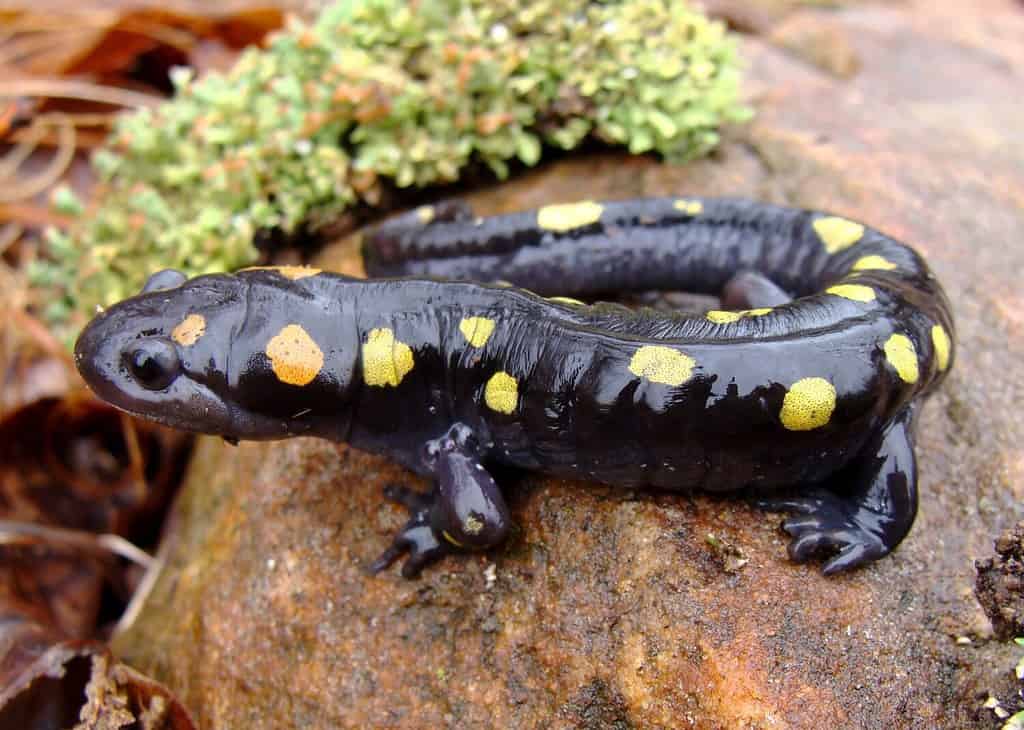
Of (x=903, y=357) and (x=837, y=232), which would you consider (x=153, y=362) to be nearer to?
(x=903, y=357)

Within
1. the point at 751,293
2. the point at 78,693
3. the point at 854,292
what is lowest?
the point at 78,693

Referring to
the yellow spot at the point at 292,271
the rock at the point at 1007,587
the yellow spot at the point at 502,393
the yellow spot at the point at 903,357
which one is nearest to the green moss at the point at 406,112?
the yellow spot at the point at 292,271

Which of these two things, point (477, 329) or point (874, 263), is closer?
point (477, 329)

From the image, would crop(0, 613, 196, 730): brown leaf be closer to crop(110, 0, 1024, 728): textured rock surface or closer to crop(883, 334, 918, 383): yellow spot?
crop(110, 0, 1024, 728): textured rock surface

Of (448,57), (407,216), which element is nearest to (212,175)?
(407,216)

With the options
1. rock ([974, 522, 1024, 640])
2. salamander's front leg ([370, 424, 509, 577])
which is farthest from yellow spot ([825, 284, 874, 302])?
salamander's front leg ([370, 424, 509, 577])

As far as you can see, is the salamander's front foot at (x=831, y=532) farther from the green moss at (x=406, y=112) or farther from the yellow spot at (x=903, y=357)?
the green moss at (x=406, y=112)

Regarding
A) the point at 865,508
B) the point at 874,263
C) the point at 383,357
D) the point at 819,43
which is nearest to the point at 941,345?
the point at 874,263
